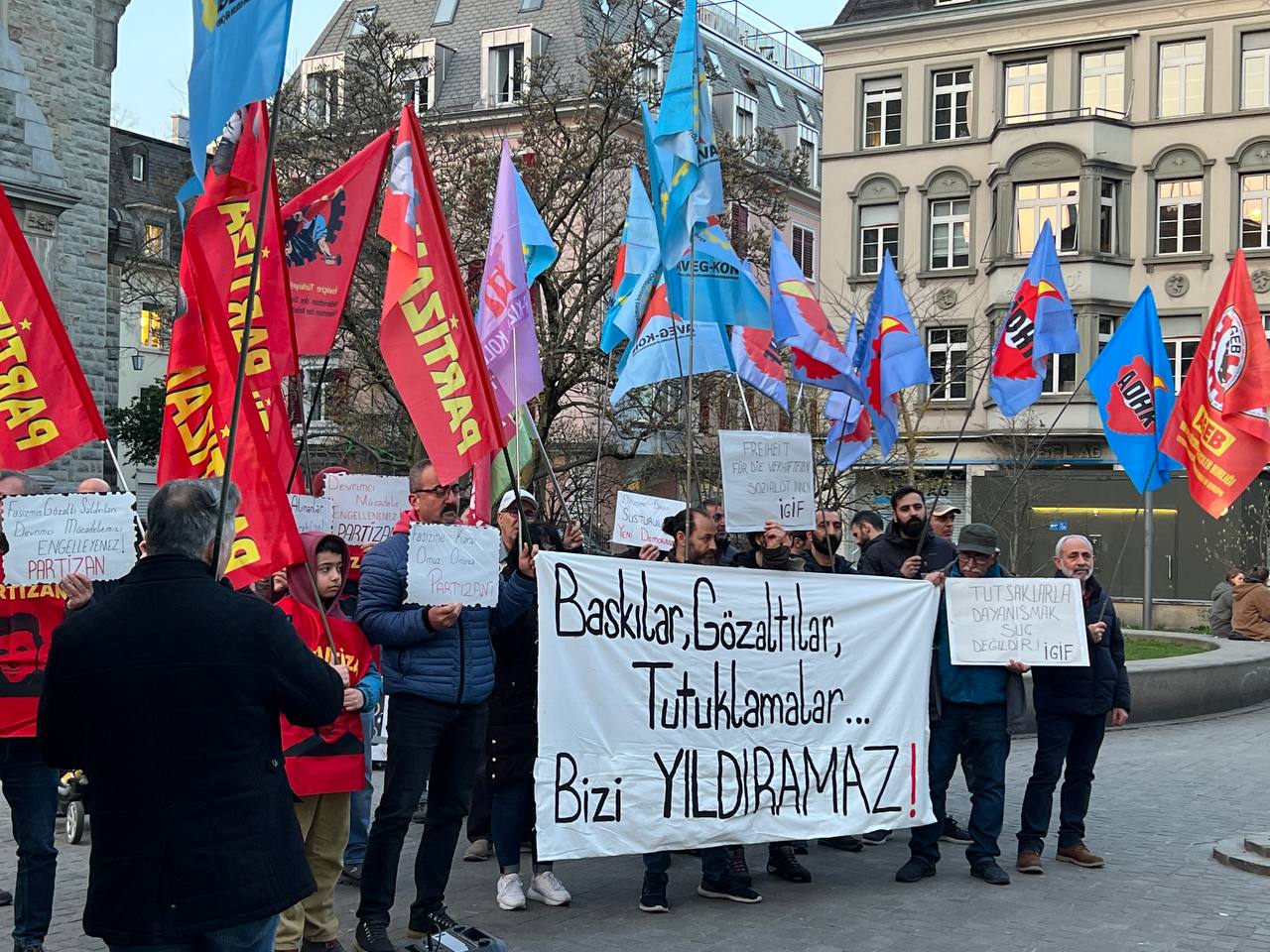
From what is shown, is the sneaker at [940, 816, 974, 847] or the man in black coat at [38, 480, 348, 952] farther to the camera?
the sneaker at [940, 816, 974, 847]

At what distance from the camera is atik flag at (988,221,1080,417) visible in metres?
11.7

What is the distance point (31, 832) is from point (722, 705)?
10.9 feet

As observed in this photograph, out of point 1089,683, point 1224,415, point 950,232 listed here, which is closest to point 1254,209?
point 950,232

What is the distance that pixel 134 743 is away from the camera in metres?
3.84

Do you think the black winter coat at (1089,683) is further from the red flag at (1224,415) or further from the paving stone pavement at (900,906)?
the red flag at (1224,415)

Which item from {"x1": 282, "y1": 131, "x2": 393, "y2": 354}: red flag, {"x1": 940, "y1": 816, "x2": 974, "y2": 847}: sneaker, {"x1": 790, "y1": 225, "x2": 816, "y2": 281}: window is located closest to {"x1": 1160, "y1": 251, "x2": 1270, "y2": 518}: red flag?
{"x1": 940, "y1": 816, "x2": 974, "y2": 847}: sneaker

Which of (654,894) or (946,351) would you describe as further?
(946,351)

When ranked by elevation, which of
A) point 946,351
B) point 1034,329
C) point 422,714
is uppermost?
point 946,351

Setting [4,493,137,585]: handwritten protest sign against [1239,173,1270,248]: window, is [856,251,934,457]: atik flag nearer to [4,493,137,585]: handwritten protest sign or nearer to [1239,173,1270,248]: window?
[4,493,137,585]: handwritten protest sign

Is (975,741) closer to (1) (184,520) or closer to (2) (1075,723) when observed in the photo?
(2) (1075,723)

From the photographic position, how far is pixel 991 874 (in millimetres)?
8211

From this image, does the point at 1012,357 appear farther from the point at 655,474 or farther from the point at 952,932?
the point at 655,474

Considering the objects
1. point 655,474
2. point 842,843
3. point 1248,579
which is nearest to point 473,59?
point 655,474

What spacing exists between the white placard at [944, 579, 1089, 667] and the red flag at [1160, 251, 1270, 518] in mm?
2917
